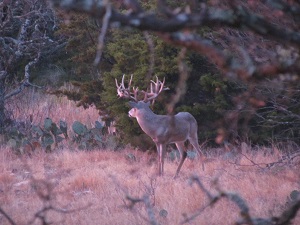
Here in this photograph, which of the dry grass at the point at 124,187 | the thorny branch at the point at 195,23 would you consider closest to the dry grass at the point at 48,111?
the dry grass at the point at 124,187

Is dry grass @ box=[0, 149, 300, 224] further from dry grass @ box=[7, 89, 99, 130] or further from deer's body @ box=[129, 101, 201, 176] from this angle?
dry grass @ box=[7, 89, 99, 130]

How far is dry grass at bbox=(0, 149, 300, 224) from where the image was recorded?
6.76 meters

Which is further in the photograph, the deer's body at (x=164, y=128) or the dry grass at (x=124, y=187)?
the deer's body at (x=164, y=128)

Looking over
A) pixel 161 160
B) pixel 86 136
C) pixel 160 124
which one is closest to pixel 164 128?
pixel 160 124

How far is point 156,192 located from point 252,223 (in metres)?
5.44

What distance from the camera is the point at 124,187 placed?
8469mm

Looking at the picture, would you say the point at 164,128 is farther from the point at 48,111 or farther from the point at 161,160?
the point at 48,111

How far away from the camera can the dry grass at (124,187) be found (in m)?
6.76

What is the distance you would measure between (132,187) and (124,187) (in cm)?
11

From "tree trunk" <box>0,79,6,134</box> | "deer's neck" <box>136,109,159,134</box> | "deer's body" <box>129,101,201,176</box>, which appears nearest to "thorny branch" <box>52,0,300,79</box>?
"deer's body" <box>129,101,201,176</box>

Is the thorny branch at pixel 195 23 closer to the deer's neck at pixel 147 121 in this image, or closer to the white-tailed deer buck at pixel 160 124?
the white-tailed deer buck at pixel 160 124

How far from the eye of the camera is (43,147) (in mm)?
12172

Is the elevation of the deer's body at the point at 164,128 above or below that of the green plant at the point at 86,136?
above

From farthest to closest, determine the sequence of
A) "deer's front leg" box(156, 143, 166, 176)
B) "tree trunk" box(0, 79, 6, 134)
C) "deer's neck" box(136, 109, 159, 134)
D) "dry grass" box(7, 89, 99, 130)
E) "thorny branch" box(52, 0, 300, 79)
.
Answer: "dry grass" box(7, 89, 99, 130) < "tree trunk" box(0, 79, 6, 134) < "deer's neck" box(136, 109, 159, 134) < "deer's front leg" box(156, 143, 166, 176) < "thorny branch" box(52, 0, 300, 79)
